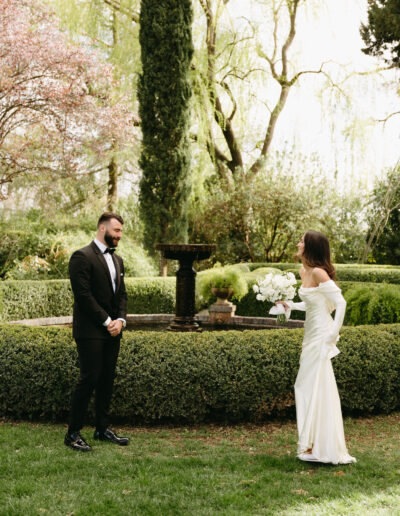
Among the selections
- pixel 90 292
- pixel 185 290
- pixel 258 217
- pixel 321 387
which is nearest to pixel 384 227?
pixel 258 217

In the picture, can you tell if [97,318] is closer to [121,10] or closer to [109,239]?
[109,239]

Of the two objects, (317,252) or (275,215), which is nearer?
(317,252)

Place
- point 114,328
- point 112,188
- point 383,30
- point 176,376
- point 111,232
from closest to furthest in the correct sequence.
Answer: point 114,328 → point 111,232 → point 176,376 → point 383,30 → point 112,188

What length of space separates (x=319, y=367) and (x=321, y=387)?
0.48 ft

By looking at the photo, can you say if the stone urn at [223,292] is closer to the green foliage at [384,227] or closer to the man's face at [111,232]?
the man's face at [111,232]

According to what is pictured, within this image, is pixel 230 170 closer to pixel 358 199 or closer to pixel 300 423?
pixel 358 199

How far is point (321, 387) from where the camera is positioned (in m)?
4.02

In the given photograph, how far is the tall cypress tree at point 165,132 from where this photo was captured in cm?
1416

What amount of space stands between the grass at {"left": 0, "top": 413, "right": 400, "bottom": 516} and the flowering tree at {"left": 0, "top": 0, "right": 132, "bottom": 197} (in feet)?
29.5

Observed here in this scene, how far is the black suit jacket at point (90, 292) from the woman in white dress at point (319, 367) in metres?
1.52

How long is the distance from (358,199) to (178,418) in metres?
14.4

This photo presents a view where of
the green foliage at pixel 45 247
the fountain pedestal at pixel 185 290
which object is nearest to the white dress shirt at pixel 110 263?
the fountain pedestal at pixel 185 290

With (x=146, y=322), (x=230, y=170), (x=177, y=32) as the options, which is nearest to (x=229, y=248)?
(x=230, y=170)

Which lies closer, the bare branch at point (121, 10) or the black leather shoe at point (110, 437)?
the black leather shoe at point (110, 437)
